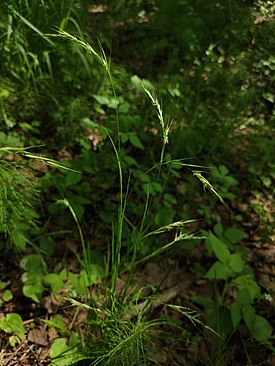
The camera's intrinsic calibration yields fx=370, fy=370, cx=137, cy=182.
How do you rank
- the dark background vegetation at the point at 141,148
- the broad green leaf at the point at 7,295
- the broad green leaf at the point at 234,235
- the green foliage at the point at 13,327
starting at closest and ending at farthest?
1. the green foliage at the point at 13,327
2. the broad green leaf at the point at 7,295
3. the dark background vegetation at the point at 141,148
4. the broad green leaf at the point at 234,235

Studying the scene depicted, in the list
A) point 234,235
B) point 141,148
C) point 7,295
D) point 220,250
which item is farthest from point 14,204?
point 234,235

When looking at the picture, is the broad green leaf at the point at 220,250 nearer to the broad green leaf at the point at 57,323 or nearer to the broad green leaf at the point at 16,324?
the broad green leaf at the point at 57,323

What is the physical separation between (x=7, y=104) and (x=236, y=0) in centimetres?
210

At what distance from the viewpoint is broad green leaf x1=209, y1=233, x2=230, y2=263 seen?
164cm

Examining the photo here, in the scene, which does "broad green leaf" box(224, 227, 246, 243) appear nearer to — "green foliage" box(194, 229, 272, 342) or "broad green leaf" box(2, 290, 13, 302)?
"green foliage" box(194, 229, 272, 342)

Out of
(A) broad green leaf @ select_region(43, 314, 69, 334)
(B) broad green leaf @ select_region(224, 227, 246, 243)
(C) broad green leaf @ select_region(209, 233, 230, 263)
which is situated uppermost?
(C) broad green leaf @ select_region(209, 233, 230, 263)

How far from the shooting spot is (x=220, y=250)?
1662mm

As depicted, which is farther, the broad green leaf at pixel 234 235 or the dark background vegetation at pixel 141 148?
the broad green leaf at pixel 234 235

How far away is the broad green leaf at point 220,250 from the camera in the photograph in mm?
1645

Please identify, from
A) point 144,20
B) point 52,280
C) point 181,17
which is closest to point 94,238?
point 52,280

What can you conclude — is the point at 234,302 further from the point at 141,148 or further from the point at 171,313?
the point at 141,148

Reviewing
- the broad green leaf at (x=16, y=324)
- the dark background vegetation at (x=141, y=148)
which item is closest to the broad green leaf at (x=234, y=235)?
the dark background vegetation at (x=141, y=148)

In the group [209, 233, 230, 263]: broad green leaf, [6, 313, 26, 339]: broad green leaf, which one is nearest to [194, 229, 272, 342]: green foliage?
[209, 233, 230, 263]: broad green leaf

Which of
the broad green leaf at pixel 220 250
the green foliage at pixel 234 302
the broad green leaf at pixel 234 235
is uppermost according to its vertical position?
the broad green leaf at pixel 220 250
